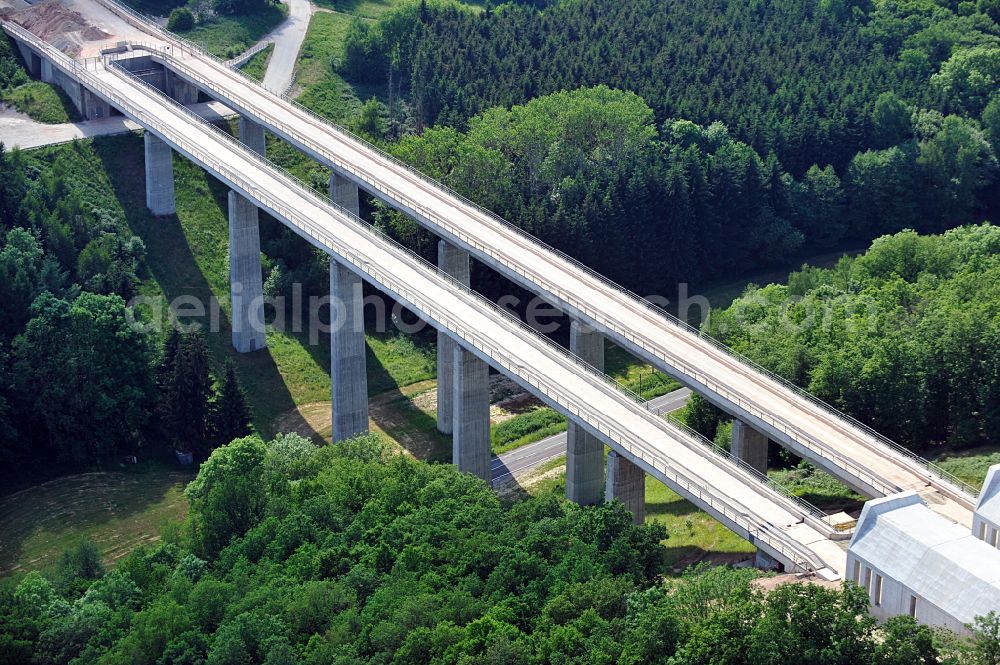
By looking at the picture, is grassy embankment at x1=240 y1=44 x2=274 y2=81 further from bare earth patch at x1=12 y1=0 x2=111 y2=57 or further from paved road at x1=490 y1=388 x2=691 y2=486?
paved road at x1=490 y1=388 x2=691 y2=486

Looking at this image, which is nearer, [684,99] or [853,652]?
[853,652]

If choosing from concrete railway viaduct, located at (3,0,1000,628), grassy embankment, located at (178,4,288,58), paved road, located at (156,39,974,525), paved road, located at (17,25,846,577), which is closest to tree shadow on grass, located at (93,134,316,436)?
concrete railway viaduct, located at (3,0,1000,628)

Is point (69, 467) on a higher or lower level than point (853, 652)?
lower

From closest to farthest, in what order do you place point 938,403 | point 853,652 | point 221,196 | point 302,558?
point 853,652 < point 302,558 < point 938,403 < point 221,196

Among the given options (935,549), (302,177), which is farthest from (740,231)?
(935,549)

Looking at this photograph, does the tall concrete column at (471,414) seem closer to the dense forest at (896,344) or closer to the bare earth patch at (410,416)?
the bare earth patch at (410,416)

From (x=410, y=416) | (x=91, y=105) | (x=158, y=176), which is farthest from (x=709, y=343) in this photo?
(x=91, y=105)

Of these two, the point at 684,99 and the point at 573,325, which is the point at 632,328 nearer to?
the point at 573,325
